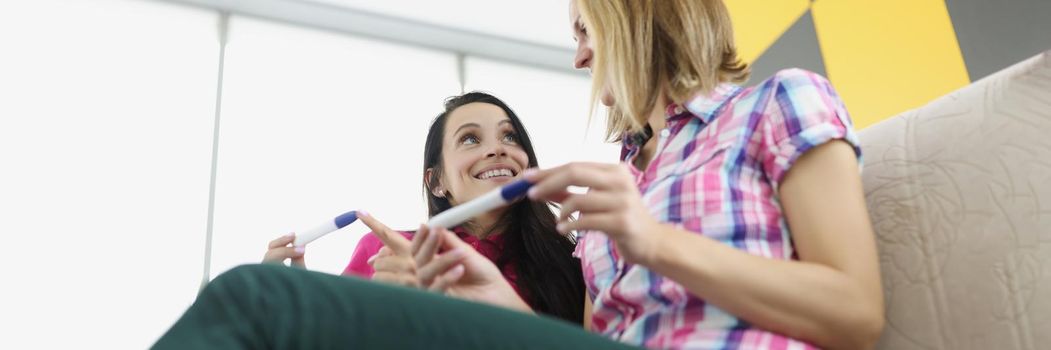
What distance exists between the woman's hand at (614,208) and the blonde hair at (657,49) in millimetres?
294

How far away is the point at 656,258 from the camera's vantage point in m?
0.67

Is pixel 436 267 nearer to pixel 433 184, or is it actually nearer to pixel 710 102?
pixel 710 102

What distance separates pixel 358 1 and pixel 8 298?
67.2 inches

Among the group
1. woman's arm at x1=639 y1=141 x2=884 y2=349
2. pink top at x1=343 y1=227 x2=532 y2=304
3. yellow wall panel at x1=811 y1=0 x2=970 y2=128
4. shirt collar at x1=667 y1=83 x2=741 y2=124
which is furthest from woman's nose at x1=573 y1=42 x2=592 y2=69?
yellow wall panel at x1=811 y1=0 x2=970 y2=128

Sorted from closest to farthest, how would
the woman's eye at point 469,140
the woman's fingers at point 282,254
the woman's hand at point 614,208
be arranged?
the woman's hand at point 614,208, the woman's fingers at point 282,254, the woman's eye at point 469,140

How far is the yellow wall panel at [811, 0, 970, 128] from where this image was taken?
1.50 m

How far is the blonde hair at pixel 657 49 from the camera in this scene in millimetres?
960

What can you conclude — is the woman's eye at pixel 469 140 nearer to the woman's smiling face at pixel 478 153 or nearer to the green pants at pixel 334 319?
the woman's smiling face at pixel 478 153

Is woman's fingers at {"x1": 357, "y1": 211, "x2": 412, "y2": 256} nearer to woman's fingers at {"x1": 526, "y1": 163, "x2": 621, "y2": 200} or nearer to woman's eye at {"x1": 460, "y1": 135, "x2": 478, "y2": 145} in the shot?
woman's fingers at {"x1": 526, "y1": 163, "x2": 621, "y2": 200}

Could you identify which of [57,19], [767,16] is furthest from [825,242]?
[57,19]

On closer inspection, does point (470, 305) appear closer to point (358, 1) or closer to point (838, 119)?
point (838, 119)

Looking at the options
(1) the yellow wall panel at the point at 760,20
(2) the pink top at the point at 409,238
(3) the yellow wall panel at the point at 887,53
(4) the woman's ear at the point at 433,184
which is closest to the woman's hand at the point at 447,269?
(2) the pink top at the point at 409,238

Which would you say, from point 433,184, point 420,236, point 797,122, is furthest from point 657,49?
point 433,184

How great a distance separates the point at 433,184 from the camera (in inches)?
73.1
